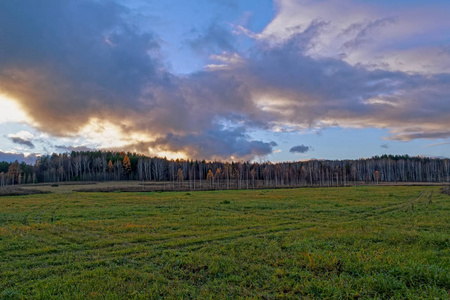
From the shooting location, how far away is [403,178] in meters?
149

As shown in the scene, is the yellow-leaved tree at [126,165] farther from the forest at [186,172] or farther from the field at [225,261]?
the field at [225,261]

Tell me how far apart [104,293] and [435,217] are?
76.5 ft

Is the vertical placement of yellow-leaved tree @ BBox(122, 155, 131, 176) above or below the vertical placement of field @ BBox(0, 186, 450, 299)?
above

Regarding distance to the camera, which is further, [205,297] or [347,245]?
[347,245]

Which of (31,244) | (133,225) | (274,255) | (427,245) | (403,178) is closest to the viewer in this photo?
(274,255)

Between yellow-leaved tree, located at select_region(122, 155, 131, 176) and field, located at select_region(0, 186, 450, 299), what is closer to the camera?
field, located at select_region(0, 186, 450, 299)

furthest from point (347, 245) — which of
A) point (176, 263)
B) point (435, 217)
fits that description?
point (435, 217)

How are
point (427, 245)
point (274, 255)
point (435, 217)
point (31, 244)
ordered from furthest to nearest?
point (435, 217) < point (31, 244) < point (427, 245) < point (274, 255)

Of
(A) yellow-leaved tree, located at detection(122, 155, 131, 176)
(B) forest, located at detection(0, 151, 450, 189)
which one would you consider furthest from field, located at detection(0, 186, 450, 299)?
(A) yellow-leaved tree, located at detection(122, 155, 131, 176)

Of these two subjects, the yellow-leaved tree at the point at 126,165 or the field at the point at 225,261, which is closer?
the field at the point at 225,261

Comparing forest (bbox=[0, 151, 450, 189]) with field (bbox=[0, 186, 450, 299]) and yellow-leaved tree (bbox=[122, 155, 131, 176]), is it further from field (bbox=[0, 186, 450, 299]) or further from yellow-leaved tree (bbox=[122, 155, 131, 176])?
field (bbox=[0, 186, 450, 299])

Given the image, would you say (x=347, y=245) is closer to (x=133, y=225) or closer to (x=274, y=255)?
(x=274, y=255)

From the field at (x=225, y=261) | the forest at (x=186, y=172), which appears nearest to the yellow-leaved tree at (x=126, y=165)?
the forest at (x=186, y=172)

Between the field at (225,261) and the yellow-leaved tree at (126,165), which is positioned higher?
the yellow-leaved tree at (126,165)
